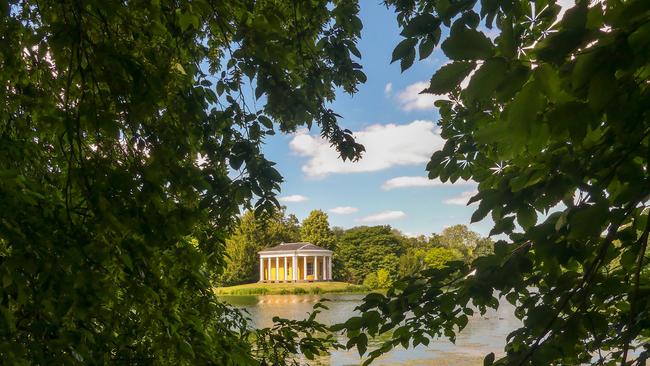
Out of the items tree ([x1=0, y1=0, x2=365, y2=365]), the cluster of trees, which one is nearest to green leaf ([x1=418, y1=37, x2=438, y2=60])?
tree ([x1=0, y1=0, x2=365, y2=365])

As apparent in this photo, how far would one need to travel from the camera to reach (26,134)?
1.81 metres

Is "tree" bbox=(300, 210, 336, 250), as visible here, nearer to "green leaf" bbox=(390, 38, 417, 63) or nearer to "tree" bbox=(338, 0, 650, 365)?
"tree" bbox=(338, 0, 650, 365)

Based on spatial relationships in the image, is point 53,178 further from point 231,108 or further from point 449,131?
point 449,131

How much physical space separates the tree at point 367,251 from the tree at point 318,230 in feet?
5.34

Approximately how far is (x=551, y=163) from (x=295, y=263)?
46286mm

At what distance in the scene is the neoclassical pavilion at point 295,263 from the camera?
45106mm

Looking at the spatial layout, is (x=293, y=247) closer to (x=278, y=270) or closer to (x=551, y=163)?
(x=278, y=270)

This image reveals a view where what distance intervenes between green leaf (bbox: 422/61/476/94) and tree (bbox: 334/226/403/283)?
3704cm

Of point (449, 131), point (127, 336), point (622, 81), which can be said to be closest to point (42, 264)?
point (127, 336)

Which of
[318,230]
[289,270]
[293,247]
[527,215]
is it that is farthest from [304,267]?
[527,215]

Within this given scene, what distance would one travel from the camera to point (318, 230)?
46.6m

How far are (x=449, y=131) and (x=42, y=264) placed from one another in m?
1.80

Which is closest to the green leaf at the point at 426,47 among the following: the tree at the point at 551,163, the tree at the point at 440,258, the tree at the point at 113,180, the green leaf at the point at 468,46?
the tree at the point at 551,163

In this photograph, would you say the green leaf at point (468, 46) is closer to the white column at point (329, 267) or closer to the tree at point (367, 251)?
the tree at point (367, 251)
